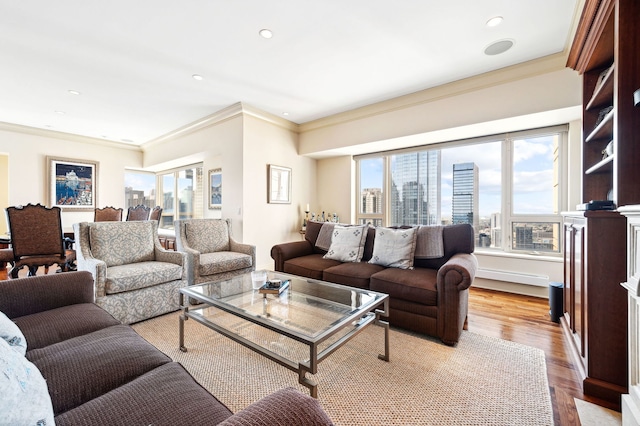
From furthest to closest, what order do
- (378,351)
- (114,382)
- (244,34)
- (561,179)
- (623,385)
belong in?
1. (561,179)
2. (244,34)
3. (378,351)
4. (623,385)
5. (114,382)

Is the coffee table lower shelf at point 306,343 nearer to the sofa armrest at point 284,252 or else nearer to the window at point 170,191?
the sofa armrest at point 284,252

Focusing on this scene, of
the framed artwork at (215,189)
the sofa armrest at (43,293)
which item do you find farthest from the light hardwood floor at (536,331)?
the framed artwork at (215,189)

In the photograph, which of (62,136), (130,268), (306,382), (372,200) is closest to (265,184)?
(372,200)

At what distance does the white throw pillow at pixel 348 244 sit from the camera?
3156mm

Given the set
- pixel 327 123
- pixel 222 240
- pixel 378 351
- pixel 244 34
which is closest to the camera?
pixel 378 351

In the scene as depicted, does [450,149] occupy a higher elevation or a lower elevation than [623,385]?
higher

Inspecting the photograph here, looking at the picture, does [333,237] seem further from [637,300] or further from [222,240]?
[637,300]

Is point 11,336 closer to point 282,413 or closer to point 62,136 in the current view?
point 282,413

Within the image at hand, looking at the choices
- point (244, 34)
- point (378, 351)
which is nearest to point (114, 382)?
point (378, 351)

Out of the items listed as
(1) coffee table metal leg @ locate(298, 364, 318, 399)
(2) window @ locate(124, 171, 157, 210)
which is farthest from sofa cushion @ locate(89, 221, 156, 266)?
(2) window @ locate(124, 171, 157, 210)

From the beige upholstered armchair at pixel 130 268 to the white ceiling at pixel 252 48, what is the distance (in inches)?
71.2

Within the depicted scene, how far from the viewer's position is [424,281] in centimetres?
233

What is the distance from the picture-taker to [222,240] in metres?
3.78

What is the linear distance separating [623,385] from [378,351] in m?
1.36
